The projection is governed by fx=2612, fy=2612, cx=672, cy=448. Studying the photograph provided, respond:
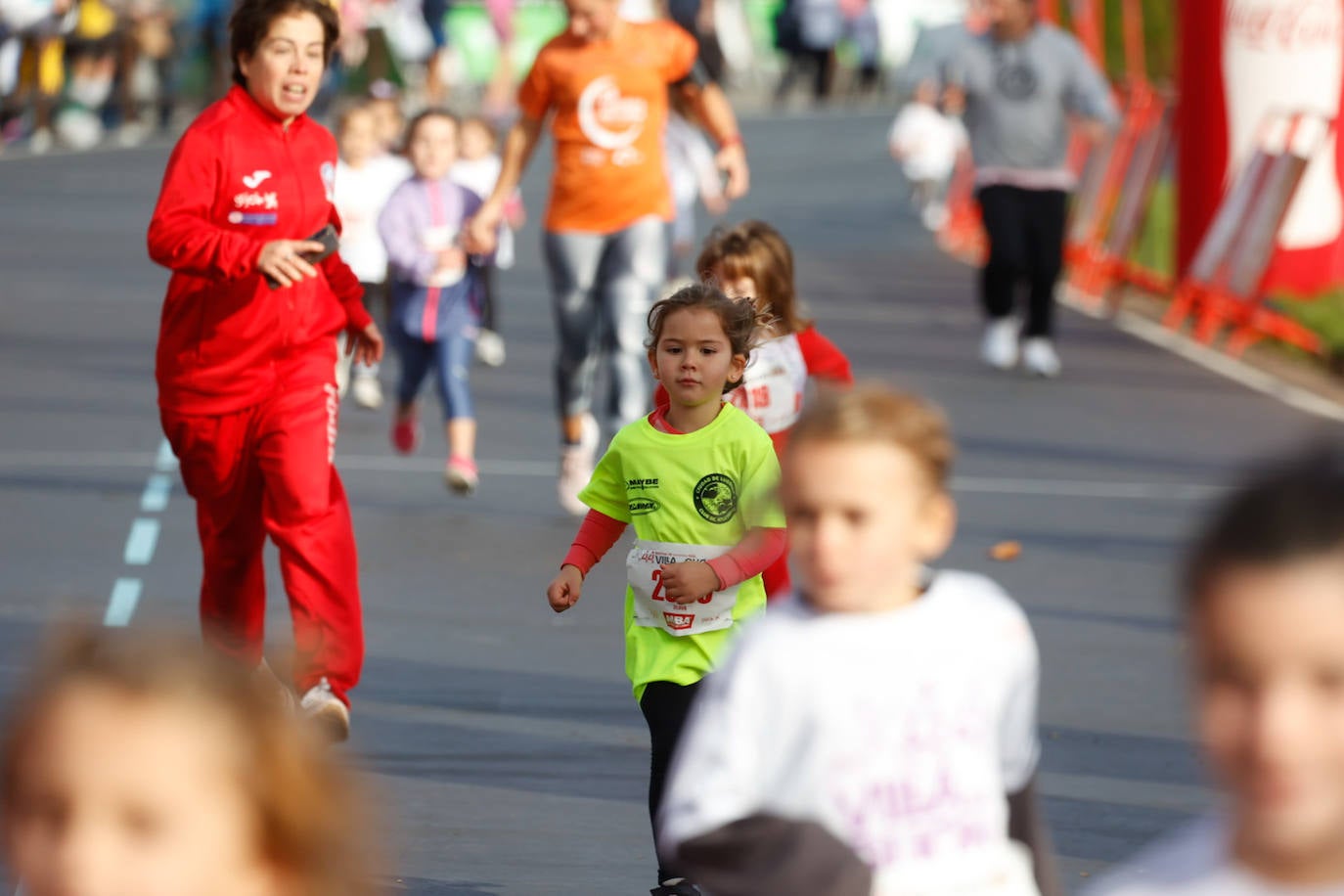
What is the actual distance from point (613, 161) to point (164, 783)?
8.20 meters

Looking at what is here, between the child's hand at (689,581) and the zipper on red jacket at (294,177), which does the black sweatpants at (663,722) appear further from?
the zipper on red jacket at (294,177)

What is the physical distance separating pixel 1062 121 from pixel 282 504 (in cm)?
944

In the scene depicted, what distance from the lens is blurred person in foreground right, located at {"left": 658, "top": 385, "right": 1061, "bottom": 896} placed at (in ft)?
9.53

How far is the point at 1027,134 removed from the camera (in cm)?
1523

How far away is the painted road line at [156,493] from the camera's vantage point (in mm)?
10844

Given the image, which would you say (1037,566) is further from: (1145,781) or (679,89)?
(1145,781)

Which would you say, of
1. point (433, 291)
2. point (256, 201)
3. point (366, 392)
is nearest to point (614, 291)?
point (433, 291)

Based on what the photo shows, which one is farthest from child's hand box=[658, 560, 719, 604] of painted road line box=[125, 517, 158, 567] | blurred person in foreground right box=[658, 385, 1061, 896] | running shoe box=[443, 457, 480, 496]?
running shoe box=[443, 457, 480, 496]

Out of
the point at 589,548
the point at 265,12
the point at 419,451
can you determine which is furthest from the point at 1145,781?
the point at 419,451

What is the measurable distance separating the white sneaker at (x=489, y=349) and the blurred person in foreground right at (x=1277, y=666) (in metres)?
13.8

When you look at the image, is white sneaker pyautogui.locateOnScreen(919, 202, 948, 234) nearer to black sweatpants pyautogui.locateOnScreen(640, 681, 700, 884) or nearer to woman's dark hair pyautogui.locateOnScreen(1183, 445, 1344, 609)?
black sweatpants pyautogui.locateOnScreen(640, 681, 700, 884)

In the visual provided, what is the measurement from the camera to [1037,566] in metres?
9.59

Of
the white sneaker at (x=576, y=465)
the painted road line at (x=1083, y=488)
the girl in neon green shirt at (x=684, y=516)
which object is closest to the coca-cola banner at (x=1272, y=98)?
the painted road line at (x=1083, y=488)

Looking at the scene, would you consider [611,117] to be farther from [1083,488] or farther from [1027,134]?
[1027,134]
